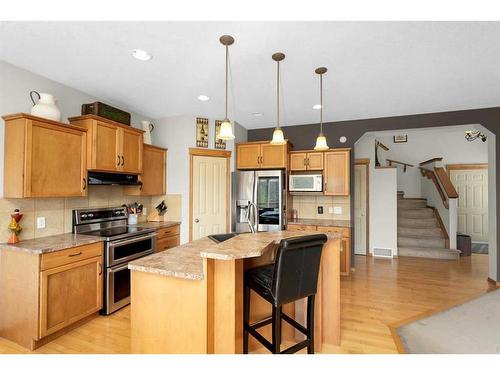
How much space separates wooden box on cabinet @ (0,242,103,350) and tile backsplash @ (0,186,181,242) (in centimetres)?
29

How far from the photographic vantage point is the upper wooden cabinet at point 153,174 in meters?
3.77

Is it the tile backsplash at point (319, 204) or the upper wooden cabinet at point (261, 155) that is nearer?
the upper wooden cabinet at point (261, 155)

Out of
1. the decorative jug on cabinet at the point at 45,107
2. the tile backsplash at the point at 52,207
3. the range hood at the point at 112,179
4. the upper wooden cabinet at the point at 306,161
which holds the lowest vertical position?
the tile backsplash at the point at 52,207

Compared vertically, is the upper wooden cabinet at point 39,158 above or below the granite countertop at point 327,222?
above

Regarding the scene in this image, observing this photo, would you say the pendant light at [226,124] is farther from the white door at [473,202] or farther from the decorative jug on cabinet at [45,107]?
the white door at [473,202]

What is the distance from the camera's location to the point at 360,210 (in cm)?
551

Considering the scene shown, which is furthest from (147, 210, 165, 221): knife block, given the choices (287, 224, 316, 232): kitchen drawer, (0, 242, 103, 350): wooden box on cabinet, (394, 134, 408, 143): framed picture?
(394, 134, 408, 143): framed picture

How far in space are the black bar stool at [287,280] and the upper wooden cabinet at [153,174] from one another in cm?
254

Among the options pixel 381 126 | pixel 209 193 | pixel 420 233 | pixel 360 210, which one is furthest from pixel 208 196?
pixel 420 233

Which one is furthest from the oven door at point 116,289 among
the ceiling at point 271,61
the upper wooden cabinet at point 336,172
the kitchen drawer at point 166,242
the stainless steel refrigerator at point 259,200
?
the upper wooden cabinet at point 336,172

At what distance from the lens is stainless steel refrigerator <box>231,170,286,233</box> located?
4.22m

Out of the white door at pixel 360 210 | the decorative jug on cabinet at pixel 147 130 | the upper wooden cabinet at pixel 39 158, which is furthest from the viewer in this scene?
the white door at pixel 360 210
